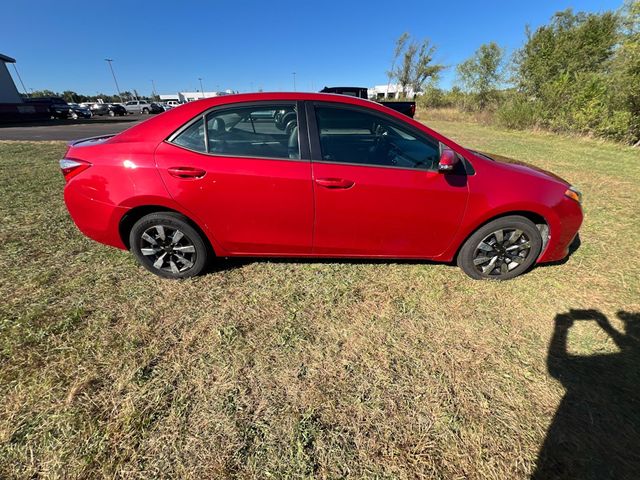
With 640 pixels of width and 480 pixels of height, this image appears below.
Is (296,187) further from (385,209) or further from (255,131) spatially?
(385,209)

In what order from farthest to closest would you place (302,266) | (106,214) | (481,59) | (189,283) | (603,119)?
(481,59) < (603,119) < (302,266) < (189,283) < (106,214)

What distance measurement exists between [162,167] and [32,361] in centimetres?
161

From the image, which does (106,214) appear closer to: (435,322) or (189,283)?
(189,283)

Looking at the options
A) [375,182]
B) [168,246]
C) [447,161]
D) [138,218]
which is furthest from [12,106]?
[447,161]

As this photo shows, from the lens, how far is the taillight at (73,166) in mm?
2576

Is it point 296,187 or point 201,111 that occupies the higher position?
point 201,111

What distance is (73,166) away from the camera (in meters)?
2.60

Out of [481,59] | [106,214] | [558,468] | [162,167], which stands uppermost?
[481,59]

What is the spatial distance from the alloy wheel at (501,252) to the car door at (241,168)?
5.52ft

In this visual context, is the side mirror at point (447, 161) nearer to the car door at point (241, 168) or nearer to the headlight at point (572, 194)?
the car door at point (241, 168)

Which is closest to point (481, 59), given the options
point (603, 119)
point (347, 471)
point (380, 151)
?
point (603, 119)

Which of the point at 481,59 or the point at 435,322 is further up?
the point at 481,59

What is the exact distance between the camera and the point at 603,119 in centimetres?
1316

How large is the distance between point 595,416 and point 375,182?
2.04m
